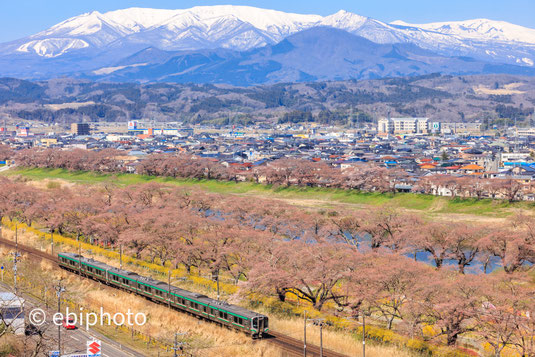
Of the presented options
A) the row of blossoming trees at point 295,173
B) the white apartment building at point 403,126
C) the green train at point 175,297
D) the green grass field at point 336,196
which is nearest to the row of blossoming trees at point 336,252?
the green train at point 175,297

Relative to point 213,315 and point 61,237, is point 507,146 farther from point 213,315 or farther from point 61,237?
point 213,315

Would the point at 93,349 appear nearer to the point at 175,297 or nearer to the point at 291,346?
the point at 291,346

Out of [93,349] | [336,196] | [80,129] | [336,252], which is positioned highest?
[80,129]

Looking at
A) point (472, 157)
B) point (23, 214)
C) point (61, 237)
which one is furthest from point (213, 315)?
point (472, 157)

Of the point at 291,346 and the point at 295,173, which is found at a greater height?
the point at 295,173

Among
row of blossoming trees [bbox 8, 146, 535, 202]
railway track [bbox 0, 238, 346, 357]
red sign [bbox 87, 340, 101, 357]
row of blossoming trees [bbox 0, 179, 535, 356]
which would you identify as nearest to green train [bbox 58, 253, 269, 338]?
railway track [bbox 0, 238, 346, 357]

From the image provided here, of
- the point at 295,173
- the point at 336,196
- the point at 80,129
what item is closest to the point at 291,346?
the point at 336,196

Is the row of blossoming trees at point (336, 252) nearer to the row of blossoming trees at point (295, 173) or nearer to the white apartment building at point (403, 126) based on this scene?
the row of blossoming trees at point (295, 173)
